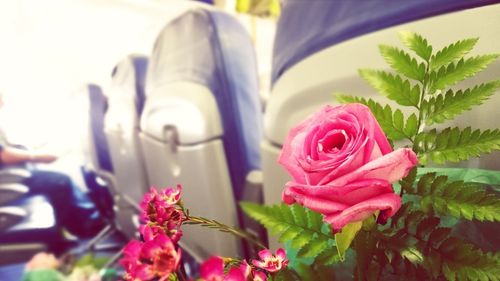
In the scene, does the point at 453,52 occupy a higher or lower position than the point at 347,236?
higher

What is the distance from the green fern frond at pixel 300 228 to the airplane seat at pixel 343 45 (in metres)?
0.21

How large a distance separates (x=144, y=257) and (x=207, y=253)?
79 centimetres

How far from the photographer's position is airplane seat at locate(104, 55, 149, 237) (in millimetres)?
1510

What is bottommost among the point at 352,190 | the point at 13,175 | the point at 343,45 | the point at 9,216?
the point at 9,216

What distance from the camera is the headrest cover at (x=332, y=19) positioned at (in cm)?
63

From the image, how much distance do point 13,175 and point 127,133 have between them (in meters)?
0.43

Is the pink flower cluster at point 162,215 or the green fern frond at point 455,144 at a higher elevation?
the green fern frond at point 455,144

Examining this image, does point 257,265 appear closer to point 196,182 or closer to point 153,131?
point 196,182

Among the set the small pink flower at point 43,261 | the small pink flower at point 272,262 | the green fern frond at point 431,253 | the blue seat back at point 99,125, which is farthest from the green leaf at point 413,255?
the blue seat back at point 99,125

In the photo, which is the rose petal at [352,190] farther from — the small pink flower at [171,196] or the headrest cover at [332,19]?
the headrest cover at [332,19]

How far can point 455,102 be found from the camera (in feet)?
1.33

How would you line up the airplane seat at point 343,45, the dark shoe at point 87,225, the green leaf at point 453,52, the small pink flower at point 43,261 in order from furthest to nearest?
the dark shoe at point 87,225 < the small pink flower at point 43,261 < the airplane seat at point 343,45 < the green leaf at point 453,52

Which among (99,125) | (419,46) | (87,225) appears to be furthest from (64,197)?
(419,46)

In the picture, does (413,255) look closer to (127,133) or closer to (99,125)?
(127,133)
